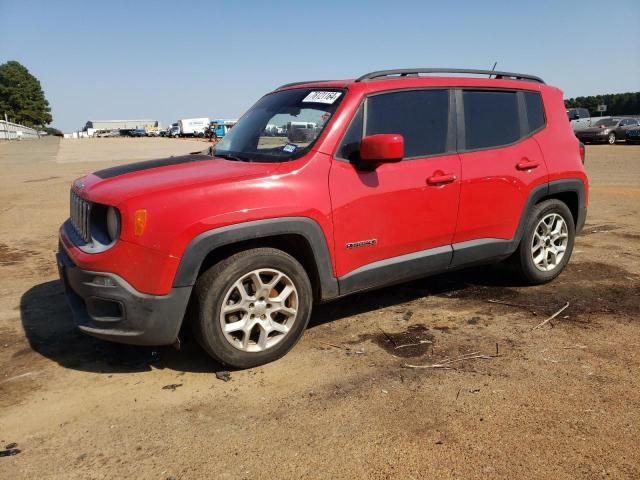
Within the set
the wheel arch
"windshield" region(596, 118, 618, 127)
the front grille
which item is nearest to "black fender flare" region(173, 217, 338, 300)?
the front grille

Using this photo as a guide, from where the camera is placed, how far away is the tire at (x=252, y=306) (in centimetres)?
315

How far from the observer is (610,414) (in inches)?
108

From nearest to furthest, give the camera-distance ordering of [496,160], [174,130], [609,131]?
[496,160] < [609,131] < [174,130]

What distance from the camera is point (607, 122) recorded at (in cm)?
2809

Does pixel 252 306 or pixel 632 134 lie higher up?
pixel 632 134

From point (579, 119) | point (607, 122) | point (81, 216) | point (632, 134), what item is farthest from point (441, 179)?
point (579, 119)

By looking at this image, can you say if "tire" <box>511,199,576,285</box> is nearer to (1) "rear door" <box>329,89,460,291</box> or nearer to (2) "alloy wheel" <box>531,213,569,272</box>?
(2) "alloy wheel" <box>531,213,569,272</box>

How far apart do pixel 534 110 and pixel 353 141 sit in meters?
1.99

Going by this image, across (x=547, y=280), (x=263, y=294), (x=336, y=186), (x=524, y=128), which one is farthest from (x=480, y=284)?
(x=263, y=294)

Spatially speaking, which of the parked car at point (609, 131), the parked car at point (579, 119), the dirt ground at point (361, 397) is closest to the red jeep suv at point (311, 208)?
the dirt ground at point (361, 397)

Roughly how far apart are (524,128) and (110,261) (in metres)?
3.46

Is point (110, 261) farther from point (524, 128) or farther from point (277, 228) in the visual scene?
point (524, 128)

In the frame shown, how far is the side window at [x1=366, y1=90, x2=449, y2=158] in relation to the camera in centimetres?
376

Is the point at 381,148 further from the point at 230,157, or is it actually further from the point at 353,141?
the point at 230,157
